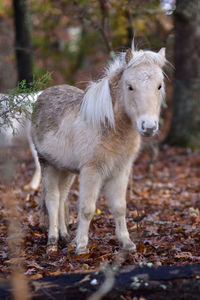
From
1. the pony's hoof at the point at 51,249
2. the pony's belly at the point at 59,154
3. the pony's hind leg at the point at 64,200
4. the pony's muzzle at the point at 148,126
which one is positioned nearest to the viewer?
the pony's muzzle at the point at 148,126

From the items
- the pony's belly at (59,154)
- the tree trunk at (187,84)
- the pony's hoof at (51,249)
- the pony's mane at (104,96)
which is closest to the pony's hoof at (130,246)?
the pony's hoof at (51,249)

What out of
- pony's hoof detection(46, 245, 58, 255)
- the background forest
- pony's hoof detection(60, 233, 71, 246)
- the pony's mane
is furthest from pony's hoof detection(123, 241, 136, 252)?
the pony's mane

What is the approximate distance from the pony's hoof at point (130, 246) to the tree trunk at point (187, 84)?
7680 mm

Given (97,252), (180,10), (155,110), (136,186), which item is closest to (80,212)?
(97,252)

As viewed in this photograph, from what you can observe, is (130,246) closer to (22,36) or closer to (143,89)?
(143,89)

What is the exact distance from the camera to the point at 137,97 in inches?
178

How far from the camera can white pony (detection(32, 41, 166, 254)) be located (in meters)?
4.56

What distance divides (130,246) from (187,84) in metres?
8.36

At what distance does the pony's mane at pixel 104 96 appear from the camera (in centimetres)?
477

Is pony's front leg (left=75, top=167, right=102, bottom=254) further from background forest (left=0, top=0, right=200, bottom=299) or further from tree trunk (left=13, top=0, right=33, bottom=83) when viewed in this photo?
tree trunk (left=13, top=0, right=33, bottom=83)

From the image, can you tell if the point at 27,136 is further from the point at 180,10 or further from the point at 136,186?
the point at 180,10

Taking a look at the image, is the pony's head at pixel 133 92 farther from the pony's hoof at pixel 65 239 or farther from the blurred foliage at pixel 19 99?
the pony's hoof at pixel 65 239

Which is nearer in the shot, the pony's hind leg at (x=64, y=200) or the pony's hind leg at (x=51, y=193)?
the pony's hind leg at (x=51, y=193)

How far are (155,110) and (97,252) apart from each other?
1727mm
